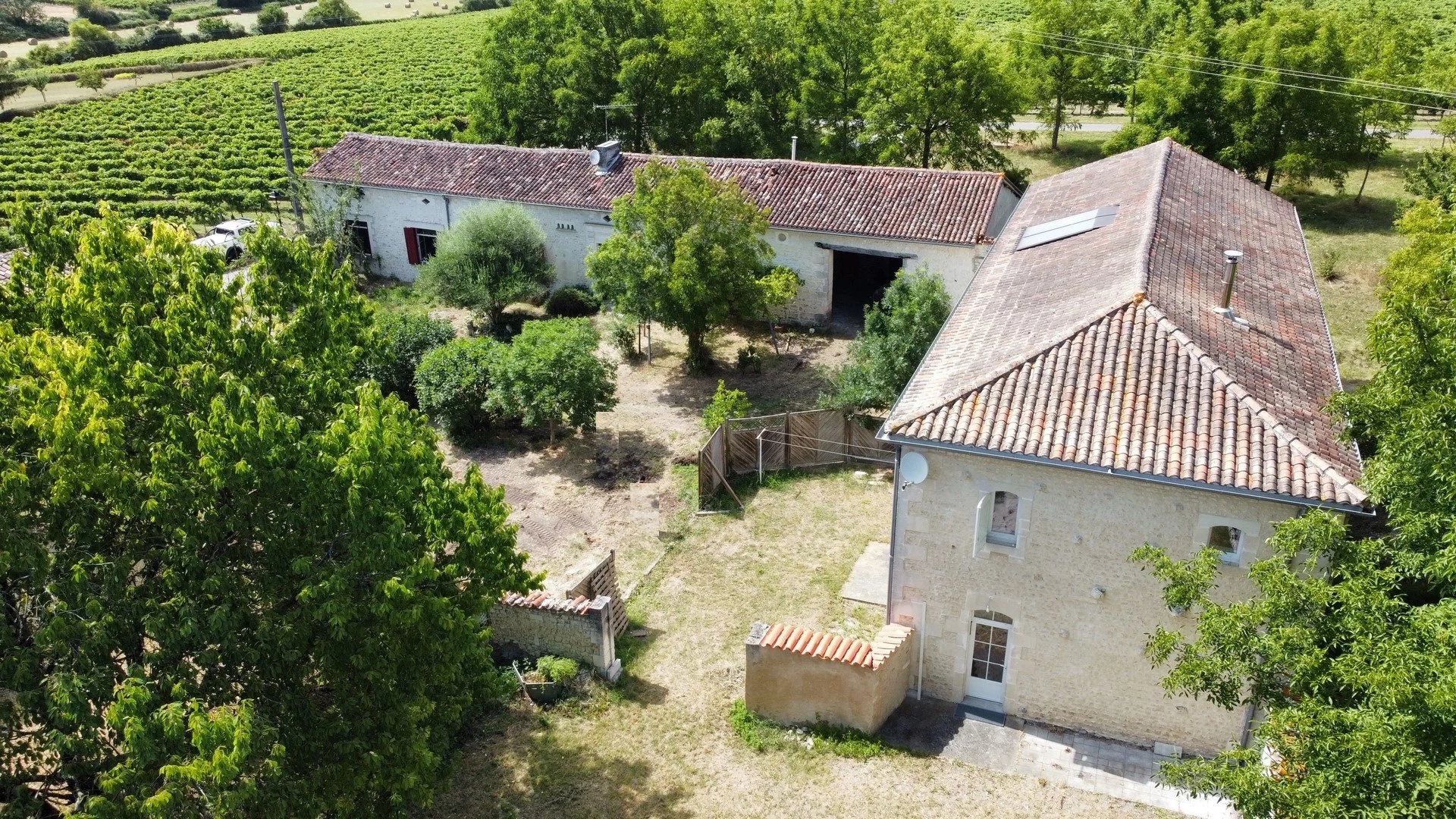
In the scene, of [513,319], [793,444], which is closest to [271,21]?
[513,319]

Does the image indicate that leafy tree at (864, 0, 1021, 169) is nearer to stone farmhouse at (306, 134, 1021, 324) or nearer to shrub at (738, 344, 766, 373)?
stone farmhouse at (306, 134, 1021, 324)

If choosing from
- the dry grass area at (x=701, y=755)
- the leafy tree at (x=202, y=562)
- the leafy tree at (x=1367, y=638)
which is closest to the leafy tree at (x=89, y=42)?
the leafy tree at (x=202, y=562)

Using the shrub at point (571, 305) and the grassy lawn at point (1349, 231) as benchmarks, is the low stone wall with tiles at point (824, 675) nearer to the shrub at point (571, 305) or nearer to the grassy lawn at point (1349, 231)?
the grassy lawn at point (1349, 231)

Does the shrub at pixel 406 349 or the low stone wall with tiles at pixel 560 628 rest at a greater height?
the shrub at pixel 406 349

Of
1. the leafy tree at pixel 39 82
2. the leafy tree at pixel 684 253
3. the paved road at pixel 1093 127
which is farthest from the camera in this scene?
the leafy tree at pixel 39 82

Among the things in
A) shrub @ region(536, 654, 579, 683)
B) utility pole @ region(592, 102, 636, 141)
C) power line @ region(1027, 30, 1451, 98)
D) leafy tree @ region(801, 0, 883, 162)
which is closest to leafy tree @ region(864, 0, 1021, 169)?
leafy tree @ region(801, 0, 883, 162)

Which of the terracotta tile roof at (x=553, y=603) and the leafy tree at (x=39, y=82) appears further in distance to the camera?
the leafy tree at (x=39, y=82)
